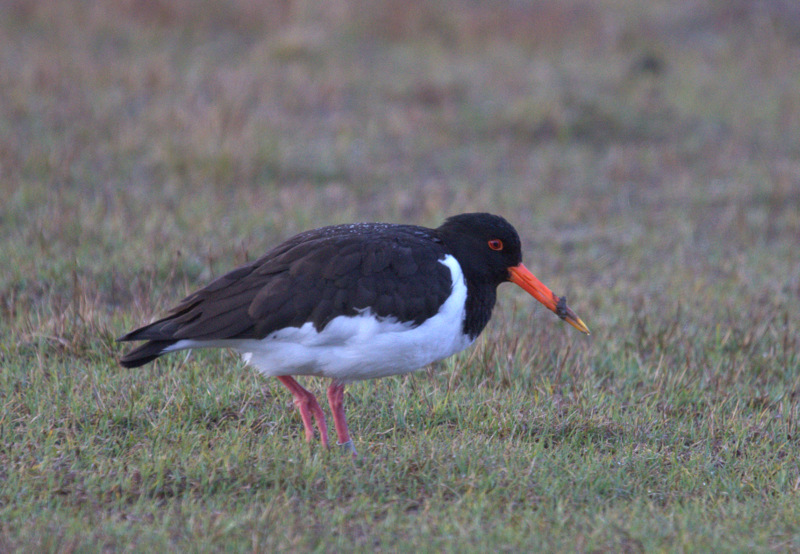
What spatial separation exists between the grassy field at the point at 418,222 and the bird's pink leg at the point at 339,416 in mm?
143

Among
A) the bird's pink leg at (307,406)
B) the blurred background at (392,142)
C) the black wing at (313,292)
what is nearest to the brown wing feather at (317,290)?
the black wing at (313,292)

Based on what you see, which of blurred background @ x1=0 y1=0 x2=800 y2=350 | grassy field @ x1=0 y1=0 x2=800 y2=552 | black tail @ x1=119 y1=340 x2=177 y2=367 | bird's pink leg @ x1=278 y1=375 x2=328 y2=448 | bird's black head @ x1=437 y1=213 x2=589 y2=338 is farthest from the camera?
blurred background @ x1=0 y1=0 x2=800 y2=350

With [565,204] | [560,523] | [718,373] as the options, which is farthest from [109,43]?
[560,523]

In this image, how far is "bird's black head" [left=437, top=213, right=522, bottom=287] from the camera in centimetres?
436

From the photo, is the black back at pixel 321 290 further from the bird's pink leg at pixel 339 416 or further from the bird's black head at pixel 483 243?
the bird's pink leg at pixel 339 416

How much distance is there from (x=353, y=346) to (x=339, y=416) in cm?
41

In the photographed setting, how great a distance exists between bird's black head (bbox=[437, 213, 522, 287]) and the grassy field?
26.7 inches

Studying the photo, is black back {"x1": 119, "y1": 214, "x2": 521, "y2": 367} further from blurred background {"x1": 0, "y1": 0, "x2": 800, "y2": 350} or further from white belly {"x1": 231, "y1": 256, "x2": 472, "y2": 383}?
blurred background {"x1": 0, "y1": 0, "x2": 800, "y2": 350}

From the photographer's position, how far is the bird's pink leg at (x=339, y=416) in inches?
161

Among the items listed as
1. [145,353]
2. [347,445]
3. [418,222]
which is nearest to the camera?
[145,353]

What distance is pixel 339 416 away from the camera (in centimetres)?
413

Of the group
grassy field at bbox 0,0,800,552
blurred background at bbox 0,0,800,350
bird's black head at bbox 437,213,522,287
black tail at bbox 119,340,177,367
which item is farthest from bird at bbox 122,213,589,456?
blurred background at bbox 0,0,800,350

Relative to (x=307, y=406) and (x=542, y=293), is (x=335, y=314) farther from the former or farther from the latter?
(x=542, y=293)

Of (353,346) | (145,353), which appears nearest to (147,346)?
(145,353)
